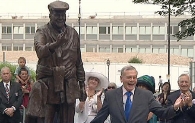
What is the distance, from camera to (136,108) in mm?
7492

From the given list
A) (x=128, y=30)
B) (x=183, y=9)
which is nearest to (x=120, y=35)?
(x=128, y=30)

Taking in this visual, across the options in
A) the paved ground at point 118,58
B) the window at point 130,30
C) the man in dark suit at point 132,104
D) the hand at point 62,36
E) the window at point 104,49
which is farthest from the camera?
the window at point 104,49

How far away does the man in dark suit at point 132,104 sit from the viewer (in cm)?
744

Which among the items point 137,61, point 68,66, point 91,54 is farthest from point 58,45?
point 91,54

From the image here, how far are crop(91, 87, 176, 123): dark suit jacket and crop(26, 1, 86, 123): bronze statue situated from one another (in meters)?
1.54

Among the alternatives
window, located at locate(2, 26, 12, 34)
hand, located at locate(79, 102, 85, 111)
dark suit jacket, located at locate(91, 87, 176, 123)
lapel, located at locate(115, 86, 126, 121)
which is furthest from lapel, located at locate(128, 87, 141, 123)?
window, located at locate(2, 26, 12, 34)

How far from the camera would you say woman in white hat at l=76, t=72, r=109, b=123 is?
1037 centimetres

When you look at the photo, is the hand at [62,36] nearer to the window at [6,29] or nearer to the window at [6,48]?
the window at [6,48]

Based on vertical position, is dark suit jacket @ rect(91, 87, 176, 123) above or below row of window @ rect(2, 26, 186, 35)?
below

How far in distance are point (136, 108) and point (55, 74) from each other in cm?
199

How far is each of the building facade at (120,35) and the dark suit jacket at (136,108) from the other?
79043mm

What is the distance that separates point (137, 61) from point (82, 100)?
62764 millimetres

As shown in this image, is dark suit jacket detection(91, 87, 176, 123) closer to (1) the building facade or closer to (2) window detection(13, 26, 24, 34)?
(1) the building facade

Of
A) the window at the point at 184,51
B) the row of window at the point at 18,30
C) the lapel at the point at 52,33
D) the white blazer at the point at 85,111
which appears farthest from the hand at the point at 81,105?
the row of window at the point at 18,30
